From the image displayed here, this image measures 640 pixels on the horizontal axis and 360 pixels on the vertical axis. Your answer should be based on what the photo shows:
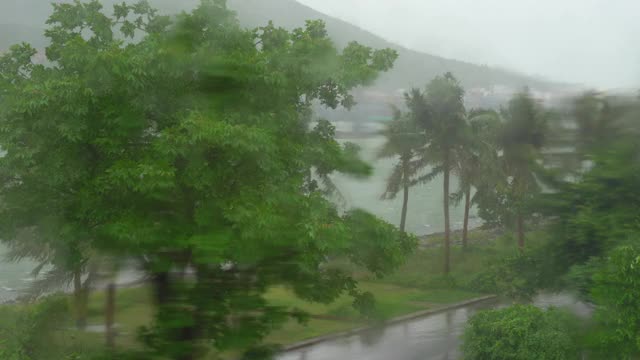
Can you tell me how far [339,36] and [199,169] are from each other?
11.2ft

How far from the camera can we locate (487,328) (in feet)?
33.1

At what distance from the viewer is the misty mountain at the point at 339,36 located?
6.68 metres

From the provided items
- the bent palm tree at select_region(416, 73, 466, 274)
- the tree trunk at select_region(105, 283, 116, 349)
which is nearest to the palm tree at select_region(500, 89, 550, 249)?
the bent palm tree at select_region(416, 73, 466, 274)

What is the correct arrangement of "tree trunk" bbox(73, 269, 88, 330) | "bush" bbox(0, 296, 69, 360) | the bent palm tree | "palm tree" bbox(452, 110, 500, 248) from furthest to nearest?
"palm tree" bbox(452, 110, 500, 248) → the bent palm tree → "bush" bbox(0, 296, 69, 360) → "tree trunk" bbox(73, 269, 88, 330)

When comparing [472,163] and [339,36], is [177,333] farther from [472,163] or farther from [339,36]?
[472,163]

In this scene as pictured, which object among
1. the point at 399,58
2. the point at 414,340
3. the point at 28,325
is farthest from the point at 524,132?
the point at 28,325

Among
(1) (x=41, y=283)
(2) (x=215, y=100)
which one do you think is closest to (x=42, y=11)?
(1) (x=41, y=283)

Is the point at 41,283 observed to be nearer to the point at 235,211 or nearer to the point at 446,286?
the point at 235,211

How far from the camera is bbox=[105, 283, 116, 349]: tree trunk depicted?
3208 millimetres

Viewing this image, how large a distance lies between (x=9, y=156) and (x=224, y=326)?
6417 millimetres

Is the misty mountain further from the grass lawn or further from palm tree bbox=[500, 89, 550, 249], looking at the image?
the grass lawn

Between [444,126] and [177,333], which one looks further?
[444,126]

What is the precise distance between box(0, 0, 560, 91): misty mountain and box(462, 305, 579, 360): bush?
10.1ft

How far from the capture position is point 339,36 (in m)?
7.14
